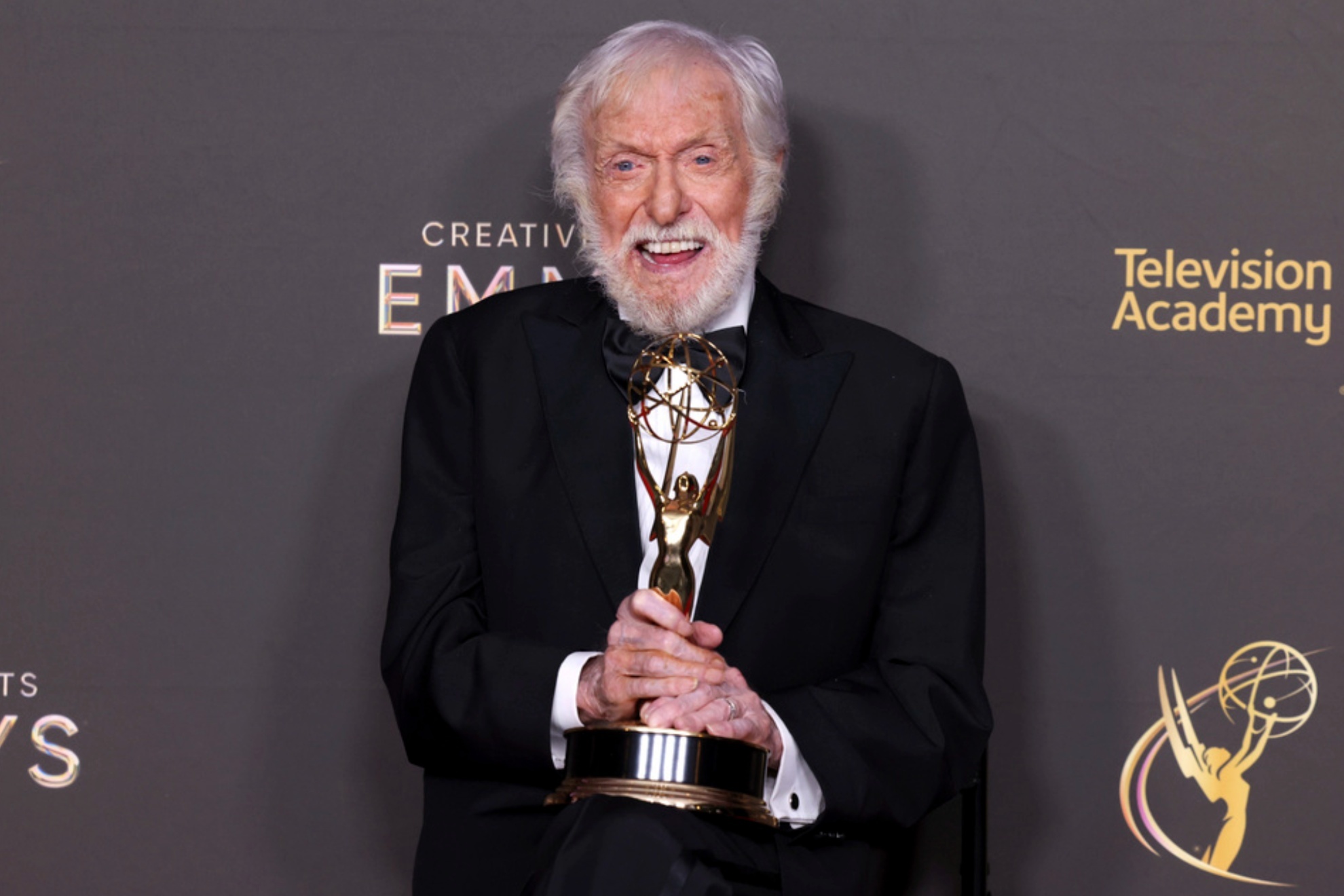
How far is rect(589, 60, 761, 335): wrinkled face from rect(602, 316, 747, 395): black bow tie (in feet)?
0.09

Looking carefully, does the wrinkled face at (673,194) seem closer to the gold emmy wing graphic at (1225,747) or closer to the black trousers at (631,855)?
the black trousers at (631,855)

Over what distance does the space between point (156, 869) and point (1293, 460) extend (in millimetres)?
2118

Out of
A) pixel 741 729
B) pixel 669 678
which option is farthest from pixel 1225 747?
pixel 669 678

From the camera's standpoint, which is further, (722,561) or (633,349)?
(633,349)

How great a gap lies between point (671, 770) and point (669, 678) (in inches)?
4.7

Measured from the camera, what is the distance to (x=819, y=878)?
228 centimetres

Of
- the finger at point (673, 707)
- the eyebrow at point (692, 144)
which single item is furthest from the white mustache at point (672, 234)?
the finger at point (673, 707)

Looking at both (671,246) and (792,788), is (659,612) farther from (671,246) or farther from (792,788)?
(671,246)

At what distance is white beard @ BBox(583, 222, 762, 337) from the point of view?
2570mm

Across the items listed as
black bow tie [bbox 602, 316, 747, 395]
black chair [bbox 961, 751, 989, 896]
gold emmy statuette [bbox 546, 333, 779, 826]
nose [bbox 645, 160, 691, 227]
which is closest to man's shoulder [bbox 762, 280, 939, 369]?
black bow tie [bbox 602, 316, 747, 395]

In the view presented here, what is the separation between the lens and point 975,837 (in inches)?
104

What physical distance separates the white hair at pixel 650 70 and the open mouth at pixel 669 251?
91mm

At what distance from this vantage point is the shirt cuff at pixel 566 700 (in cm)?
227

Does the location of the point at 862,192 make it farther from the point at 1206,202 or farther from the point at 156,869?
the point at 156,869
